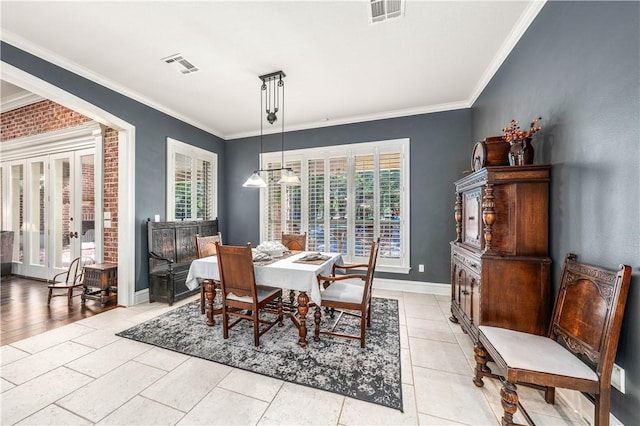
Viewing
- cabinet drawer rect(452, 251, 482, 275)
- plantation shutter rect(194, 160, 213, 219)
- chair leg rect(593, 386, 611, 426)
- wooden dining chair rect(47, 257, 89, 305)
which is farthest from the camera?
plantation shutter rect(194, 160, 213, 219)

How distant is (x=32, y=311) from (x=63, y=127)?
9.78ft

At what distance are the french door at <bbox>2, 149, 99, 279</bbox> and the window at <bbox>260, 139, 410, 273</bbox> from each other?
307 centimetres

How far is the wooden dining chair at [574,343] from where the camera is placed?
1226 mm

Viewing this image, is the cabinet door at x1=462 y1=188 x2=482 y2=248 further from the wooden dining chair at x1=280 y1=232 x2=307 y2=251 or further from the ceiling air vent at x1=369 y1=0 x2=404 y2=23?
the wooden dining chair at x1=280 y1=232 x2=307 y2=251

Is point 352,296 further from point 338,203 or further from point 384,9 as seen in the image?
point 384,9

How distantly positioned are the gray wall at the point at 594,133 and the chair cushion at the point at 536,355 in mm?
218

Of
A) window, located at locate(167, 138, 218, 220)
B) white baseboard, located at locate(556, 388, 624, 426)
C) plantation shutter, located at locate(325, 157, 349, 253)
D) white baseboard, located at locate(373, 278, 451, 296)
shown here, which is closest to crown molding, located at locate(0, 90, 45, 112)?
window, located at locate(167, 138, 218, 220)

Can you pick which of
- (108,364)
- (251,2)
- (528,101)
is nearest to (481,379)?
(528,101)

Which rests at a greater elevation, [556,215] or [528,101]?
[528,101]

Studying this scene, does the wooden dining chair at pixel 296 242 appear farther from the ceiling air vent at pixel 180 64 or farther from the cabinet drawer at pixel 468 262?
the ceiling air vent at pixel 180 64

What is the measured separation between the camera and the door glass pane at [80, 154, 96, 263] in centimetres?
422

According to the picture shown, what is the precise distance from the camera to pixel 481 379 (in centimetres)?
189

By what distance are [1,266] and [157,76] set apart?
5181 mm

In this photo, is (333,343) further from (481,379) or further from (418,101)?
(418,101)
